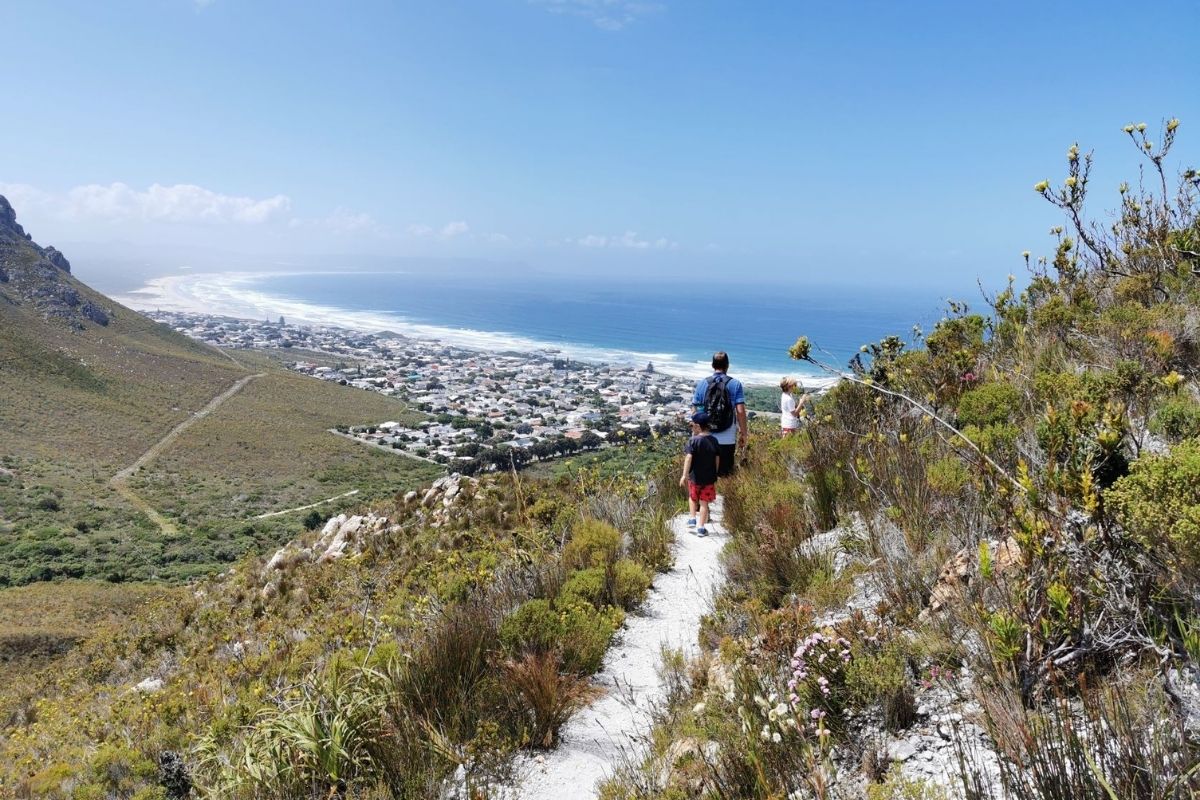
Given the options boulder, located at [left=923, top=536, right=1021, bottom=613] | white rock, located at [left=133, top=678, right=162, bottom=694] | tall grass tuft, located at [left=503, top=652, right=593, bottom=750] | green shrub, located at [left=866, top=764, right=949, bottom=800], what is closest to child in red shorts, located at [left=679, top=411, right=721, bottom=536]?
tall grass tuft, located at [left=503, top=652, right=593, bottom=750]

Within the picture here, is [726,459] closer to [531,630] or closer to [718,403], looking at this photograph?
[718,403]

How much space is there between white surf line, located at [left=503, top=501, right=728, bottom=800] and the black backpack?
1252mm

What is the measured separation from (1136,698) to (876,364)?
3.59 m

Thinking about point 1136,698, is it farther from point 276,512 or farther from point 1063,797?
point 276,512

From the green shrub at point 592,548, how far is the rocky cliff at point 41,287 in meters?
81.5

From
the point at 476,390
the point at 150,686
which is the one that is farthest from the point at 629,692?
the point at 476,390

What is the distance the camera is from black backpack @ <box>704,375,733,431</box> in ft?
20.4

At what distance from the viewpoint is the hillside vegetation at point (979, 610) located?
1.70 metres

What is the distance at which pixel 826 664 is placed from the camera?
2672 millimetres

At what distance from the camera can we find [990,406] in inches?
153

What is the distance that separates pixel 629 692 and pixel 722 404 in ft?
11.0

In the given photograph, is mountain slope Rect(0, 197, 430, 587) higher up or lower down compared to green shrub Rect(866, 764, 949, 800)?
lower down

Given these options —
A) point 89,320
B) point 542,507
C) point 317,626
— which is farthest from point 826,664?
point 89,320

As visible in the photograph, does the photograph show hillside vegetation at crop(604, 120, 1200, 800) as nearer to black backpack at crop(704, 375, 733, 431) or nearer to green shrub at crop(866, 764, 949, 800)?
green shrub at crop(866, 764, 949, 800)
